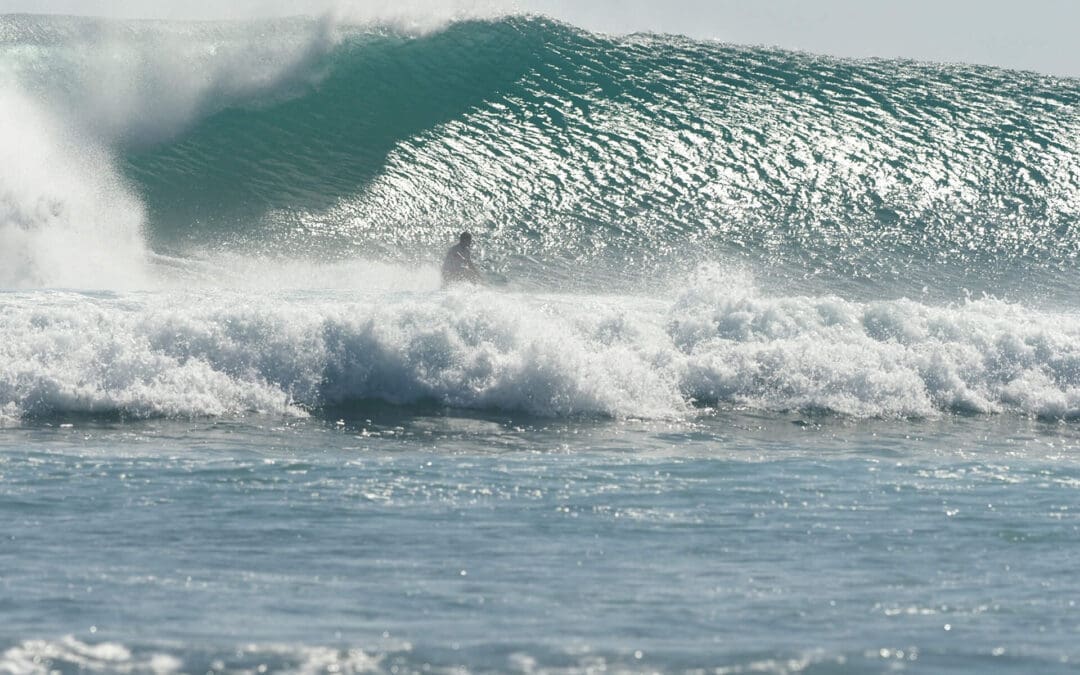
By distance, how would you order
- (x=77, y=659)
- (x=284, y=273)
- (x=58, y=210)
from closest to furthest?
(x=77, y=659)
(x=284, y=273)
(x=58, y=210)

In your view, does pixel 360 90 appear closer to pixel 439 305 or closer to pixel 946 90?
pixel 946 90

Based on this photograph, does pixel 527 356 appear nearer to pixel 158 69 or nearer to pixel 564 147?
pixel 564 147

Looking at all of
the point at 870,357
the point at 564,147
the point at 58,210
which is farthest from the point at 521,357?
the point at 564,147

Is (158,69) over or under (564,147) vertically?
over

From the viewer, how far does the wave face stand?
22.8m

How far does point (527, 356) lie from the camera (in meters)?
13.2

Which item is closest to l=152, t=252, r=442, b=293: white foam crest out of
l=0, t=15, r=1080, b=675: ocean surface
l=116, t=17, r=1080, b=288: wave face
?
l=0, t=15, r=1080, b=675: ocean surface

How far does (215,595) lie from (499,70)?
72.5ft

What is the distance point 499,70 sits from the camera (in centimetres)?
2775

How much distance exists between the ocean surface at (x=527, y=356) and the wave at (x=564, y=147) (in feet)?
0.30

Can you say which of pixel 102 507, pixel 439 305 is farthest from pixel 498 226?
pixel 102 507

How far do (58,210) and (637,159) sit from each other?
9.85 m

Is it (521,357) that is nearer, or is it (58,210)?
(521,357)

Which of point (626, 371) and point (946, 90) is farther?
point (946, 90)
